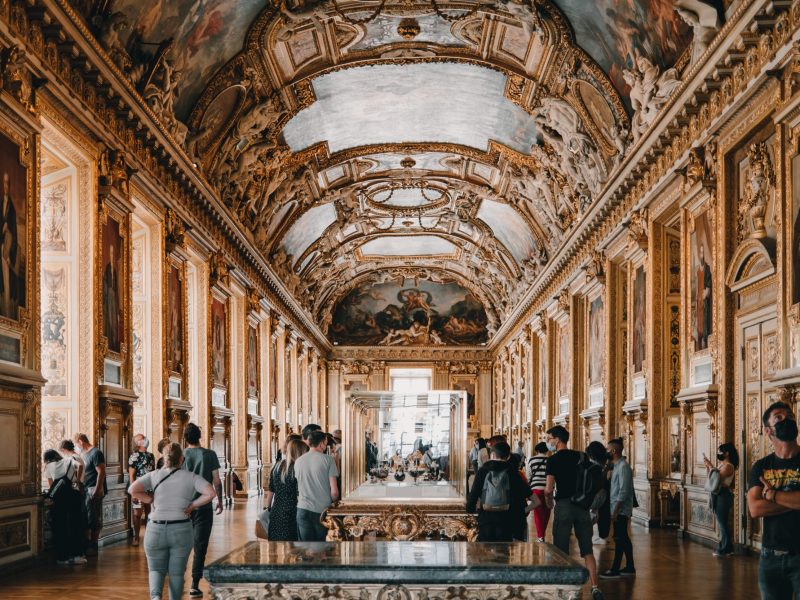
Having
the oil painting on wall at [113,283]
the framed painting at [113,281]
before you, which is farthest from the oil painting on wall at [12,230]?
the oil painting on wall at [113,283]

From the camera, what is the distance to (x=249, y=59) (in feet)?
62.7

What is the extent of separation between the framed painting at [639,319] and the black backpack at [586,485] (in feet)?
29.7

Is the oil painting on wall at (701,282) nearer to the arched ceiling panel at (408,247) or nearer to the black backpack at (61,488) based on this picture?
the black backpack at (61,488)

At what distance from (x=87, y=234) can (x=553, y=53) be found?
9.57m

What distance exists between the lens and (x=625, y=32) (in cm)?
1678

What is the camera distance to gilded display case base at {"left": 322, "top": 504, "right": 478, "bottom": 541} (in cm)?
1017

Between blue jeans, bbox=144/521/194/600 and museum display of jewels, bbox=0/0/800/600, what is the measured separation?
2.05 metres

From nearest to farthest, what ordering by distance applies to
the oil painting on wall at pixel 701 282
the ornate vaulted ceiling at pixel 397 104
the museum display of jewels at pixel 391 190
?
the museum display of jewels at pixel 391 190 → the oil painting on wall at pixel 701 282 → the ornate vaulted ceiling at pixel 397 104

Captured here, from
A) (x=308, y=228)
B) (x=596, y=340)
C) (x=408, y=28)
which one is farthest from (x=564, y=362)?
(x=408, y=28)

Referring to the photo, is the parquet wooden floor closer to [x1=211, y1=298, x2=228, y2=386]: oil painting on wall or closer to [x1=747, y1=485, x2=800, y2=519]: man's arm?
[x1=747, y1=485, x2=800, y2=519]: man's arm

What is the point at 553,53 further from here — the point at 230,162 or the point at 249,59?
the point at 230,162

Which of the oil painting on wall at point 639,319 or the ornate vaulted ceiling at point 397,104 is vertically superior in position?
the ornate vaulted ceiling at point 397,104

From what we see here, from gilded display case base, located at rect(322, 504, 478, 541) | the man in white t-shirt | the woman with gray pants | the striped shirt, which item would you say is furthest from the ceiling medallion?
the woman with gray pants

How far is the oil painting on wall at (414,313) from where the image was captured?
49188 mm
